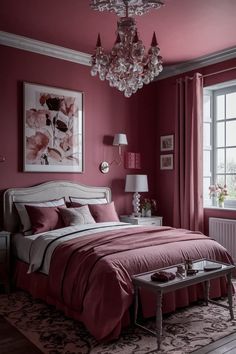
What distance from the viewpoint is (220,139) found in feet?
18.0

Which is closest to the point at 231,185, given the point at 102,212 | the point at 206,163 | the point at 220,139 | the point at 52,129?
the point at 206,163

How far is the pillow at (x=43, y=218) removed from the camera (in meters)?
4.16

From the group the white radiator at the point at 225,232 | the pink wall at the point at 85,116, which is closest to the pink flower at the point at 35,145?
the pink wall at the point at 85,116

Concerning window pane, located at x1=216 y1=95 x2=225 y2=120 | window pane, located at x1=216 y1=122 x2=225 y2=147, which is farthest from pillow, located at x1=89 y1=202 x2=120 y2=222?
window pane, located at x1=216 y1=95 x2=225 y2=120

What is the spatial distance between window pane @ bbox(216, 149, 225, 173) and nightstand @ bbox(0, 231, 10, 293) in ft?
10.5

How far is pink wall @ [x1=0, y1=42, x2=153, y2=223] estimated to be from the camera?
4.52 m

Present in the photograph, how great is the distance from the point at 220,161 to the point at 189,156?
0.56 metres

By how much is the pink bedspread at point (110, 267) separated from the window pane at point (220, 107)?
7.72 ft

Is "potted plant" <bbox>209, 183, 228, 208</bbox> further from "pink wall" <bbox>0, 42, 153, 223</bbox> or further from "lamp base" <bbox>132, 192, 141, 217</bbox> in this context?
"pink wall" <bbox>0, 42, 153, 223</bbox>

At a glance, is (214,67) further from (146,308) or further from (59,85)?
(146,308)

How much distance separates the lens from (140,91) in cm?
592

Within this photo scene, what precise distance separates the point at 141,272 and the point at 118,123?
3.02 metres

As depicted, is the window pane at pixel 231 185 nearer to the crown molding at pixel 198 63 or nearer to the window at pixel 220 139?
the window at pixel 220 139

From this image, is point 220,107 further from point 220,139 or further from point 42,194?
point 42,194
